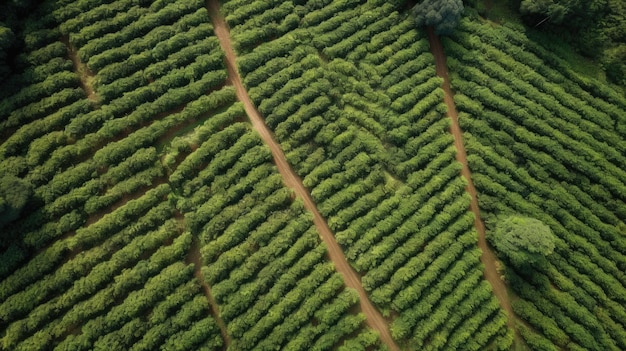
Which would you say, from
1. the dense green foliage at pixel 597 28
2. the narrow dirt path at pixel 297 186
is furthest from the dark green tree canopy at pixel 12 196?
the dense green foliage at pixel 597 28

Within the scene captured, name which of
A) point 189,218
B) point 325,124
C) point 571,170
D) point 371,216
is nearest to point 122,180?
point 189,218

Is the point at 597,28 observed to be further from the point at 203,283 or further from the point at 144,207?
the point at 144,207

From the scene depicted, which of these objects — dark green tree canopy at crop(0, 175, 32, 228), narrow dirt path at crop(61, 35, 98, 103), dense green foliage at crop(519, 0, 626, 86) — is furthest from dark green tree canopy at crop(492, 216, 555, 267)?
dark green tree canopy at crop(0, 175, 32, 228)

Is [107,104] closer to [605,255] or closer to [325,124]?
[325,124]

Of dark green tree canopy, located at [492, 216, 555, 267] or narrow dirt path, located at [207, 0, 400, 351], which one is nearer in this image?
dark green tree canopy, located at [492, 216, 555, 267]

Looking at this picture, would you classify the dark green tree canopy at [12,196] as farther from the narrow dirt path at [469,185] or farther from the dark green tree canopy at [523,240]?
the dark green tree canopy at [523,240]

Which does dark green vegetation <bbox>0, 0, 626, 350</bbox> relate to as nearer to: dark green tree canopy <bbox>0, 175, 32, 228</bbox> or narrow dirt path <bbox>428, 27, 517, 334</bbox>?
dark green tree canopy <bbox>0, 175, 32, 228</bbox>

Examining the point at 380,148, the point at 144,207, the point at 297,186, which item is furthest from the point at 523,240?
the point at 144,207
